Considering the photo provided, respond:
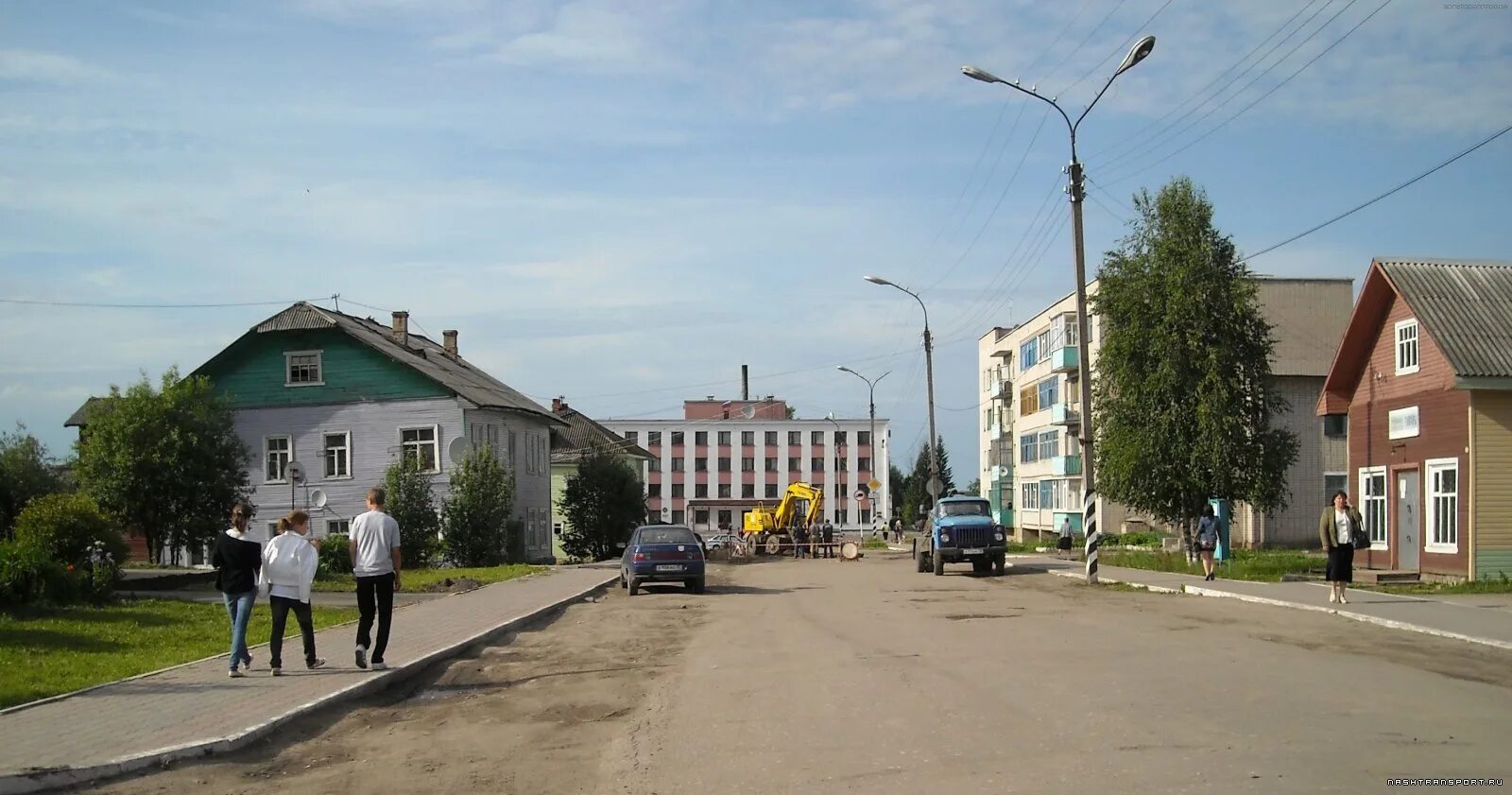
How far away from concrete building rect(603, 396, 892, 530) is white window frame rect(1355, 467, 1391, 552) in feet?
269

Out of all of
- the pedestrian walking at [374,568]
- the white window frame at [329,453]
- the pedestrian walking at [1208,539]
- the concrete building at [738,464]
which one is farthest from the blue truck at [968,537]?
the concrete building at [738,464]

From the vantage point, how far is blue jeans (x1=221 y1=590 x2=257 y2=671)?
12516 millimetres

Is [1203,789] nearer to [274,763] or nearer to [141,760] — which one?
[274,763]

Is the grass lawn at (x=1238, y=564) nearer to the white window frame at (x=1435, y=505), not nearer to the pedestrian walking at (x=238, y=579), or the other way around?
the white window frame at (x=1435, y=505)

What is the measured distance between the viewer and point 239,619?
12539 millimetres

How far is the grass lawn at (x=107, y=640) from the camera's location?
500 inches

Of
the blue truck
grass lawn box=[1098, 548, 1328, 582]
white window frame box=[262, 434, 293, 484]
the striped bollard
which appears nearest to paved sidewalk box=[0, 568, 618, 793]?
the striped bollard

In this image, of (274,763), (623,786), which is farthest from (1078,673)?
(274,763)

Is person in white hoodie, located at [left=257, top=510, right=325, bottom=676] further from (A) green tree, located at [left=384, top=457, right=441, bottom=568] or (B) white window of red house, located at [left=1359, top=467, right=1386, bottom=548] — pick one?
(A) green tree, located at [left=384, top=457, right=441, bottom=568]

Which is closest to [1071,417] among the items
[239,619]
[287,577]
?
[287,577]

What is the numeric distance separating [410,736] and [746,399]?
10980 centimetres

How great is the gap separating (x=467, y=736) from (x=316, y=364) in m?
39.4

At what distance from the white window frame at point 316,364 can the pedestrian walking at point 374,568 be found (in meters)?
35.0

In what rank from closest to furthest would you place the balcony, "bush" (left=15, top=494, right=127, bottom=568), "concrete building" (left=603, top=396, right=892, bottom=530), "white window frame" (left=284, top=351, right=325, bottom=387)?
"bush" (left=15, top=494, right=127, bottom=568)
"white window frame" (left=284, top=351, right=325, bottom=387)
the balcony
"concrete building" (left=603, top=396, right=892, bottom=530)
